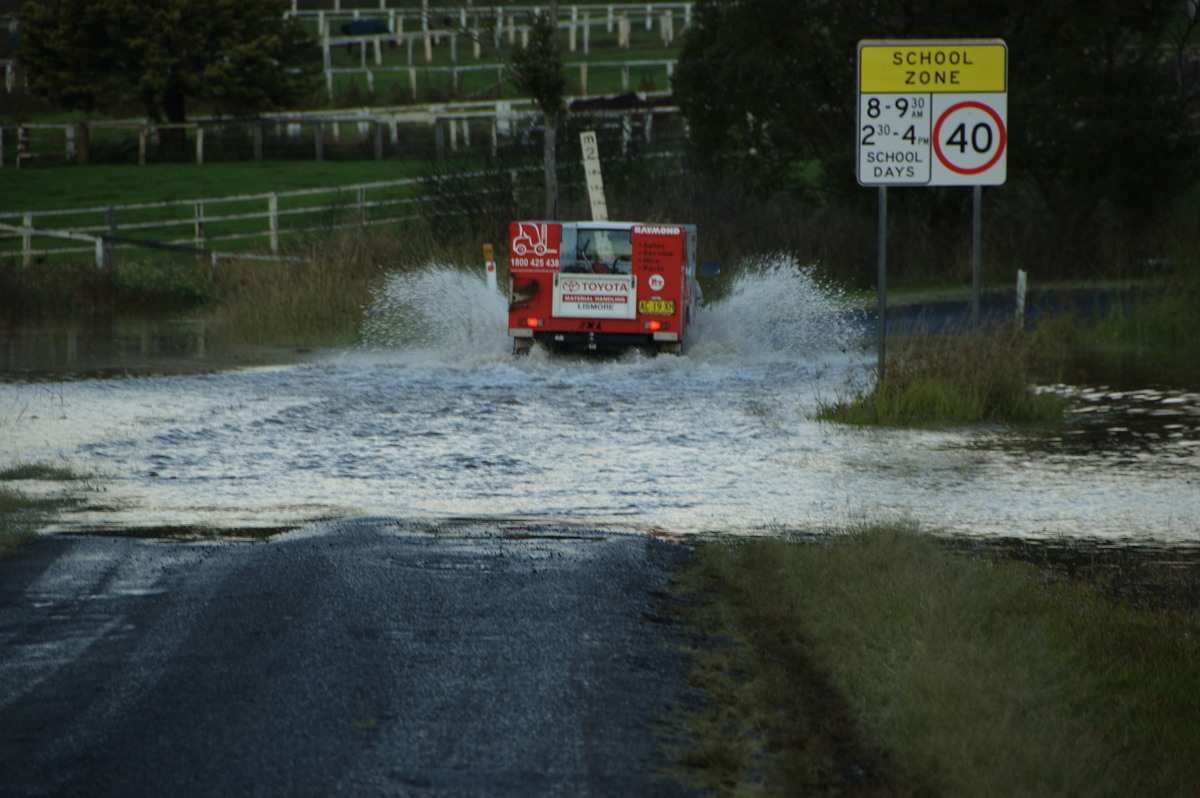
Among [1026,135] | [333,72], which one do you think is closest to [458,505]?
[1026,135]

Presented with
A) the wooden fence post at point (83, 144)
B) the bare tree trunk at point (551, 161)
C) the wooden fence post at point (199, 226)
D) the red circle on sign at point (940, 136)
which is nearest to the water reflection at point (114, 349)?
the bare tree trunk at point (551, 161)

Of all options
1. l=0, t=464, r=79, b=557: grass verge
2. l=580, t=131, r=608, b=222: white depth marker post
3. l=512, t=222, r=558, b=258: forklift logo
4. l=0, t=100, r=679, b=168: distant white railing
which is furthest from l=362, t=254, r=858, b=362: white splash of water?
l=0, t=100, r=679, b=168: distant white railing

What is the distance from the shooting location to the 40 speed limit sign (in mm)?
14617

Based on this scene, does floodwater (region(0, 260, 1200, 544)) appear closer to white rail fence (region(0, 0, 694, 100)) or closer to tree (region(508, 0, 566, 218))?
tree (region(508, 0, 566, 218))

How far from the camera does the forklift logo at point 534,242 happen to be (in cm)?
1892

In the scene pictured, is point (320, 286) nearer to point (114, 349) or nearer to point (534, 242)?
point (114, 349)

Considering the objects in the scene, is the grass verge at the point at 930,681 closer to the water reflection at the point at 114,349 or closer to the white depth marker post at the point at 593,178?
the water reflection at the point at 114,349

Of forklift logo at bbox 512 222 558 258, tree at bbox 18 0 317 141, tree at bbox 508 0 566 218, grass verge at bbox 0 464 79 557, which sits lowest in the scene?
grass verge at bbox 0 464 79 557

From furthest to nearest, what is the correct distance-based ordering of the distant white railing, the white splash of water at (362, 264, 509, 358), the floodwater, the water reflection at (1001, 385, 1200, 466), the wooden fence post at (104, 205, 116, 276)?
1. the distant white railing
2. the wooden fence post at (104, 205, 116, 276)
3. the white splash of water at (362, 264, 509, 358)
4. the water reflection at (1001, 385, 1200, 466)
5. the floodwater

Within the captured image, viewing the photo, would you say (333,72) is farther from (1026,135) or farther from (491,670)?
(491,670)

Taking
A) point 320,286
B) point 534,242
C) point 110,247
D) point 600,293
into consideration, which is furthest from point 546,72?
point 110,247

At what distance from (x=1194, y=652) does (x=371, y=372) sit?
13645 mm

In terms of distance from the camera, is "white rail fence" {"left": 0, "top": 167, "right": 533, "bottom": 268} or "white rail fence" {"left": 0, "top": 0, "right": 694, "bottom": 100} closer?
"white rail fence" {"left": 0, "top": 167, "right": 533, "bottom": 268}

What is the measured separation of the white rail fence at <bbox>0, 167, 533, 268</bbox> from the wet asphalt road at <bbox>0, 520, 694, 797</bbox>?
24.1 m
